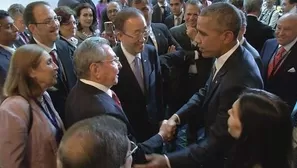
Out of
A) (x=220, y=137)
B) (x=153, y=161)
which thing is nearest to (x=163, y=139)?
(x=153, y=161)

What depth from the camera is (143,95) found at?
8.35ft

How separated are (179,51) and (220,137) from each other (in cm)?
157

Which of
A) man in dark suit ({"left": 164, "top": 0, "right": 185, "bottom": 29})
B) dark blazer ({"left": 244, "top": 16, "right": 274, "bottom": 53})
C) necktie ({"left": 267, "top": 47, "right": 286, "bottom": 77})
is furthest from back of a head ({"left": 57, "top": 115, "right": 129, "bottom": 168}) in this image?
man in dark suit ({"left": 164, "top": 0, "right": 185, "bottom": 29})

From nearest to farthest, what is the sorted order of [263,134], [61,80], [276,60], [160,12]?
[263,134] < [61,80] < [276,60] < [160,12]

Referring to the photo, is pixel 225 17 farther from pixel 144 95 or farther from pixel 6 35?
pixel 6 35

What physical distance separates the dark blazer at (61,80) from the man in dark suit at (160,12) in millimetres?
2464

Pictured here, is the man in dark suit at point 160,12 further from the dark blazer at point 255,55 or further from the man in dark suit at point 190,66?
the dark blazer at point 255,55

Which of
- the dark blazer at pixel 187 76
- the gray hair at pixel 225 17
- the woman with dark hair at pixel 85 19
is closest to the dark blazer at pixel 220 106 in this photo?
the gray hair at pixel 225 17

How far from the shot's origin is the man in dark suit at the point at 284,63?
294 cm

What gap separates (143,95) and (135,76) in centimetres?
16

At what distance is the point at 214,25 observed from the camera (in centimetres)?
192

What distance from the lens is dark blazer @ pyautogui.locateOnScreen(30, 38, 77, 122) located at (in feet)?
8.56

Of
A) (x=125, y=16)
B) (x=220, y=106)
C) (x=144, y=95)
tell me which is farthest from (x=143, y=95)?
(x=220, y=106)

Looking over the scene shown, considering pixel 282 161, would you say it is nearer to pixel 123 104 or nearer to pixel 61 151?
pixel 61 151
